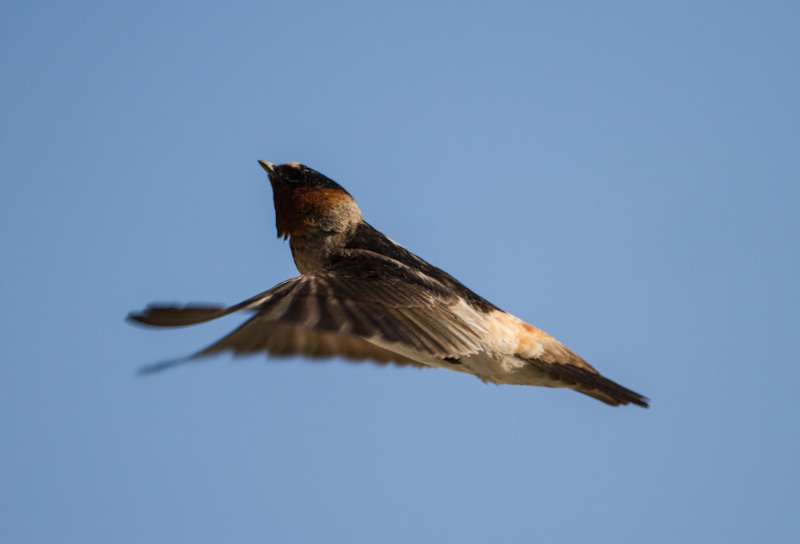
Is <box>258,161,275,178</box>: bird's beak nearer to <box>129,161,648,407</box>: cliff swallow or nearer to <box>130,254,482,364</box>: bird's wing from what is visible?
<box>129,161,648,407</box>: cliff swallow

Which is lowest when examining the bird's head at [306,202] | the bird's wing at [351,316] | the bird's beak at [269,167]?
the bird's wing at [351,316]

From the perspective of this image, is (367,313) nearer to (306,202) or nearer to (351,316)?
(351,316)

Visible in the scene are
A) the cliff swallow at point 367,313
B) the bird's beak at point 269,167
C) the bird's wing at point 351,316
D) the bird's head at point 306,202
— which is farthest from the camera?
the bird's beak at point 269,167

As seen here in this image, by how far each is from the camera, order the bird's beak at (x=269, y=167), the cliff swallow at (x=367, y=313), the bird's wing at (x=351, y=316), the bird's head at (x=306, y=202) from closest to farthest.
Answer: the bird's wing at (x=351, y=316), the cliff swallow at (x=367, y=313), the bird's head at (x=306, y=202), the bird's beak at (x=269, y=167)

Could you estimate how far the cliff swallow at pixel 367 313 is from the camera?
329 cm

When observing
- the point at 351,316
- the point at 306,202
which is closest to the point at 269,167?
the point at 306,202

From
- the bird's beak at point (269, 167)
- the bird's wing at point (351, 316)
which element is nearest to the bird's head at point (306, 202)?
the bird's beak at point (269, 167)

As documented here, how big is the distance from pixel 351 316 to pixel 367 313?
6.5 inches

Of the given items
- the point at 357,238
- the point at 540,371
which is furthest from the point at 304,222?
the point at 540,371

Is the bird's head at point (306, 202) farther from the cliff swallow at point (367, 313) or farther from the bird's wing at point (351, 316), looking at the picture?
the bird's wing at point (351, 316)

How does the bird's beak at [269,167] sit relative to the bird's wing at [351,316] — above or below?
above

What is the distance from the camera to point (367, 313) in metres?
3.53

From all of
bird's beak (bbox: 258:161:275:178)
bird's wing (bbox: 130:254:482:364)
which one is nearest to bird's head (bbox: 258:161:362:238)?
bird's beak (bbox: 258:161:275:178)

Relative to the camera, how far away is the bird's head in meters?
4.79
